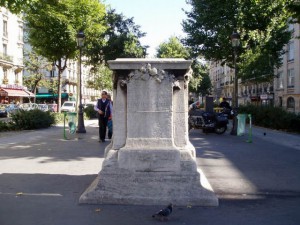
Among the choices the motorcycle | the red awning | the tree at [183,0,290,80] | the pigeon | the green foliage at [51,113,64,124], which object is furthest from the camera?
the red awning

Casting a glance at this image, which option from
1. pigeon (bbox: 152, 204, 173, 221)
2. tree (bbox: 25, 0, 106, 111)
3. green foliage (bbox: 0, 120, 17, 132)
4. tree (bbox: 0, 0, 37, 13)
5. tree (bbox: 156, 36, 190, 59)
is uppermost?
tree (bbox: 156, 36, 190, 59)

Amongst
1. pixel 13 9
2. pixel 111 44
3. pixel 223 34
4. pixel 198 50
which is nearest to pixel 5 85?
pixel 111 44

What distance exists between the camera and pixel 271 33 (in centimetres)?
2905

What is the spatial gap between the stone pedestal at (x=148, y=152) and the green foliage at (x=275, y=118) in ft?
49.3

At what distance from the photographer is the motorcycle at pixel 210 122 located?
17.2m

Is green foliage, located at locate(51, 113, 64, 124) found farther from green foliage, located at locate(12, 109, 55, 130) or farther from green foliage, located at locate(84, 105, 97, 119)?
green foliage, located at locate(84, 105, 97, 119)

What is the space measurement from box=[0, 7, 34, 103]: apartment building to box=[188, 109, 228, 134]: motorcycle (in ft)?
123

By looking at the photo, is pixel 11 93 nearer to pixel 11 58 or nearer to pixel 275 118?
pixel 11 58

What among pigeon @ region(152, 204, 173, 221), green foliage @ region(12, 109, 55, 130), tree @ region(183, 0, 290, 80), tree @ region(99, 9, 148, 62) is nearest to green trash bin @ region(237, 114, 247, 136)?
green foliage @ region(12, 109, 55, 130)

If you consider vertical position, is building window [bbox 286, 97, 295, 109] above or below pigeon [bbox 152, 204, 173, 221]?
above

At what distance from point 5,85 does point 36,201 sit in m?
49.5

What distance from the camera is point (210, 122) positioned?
17.2m

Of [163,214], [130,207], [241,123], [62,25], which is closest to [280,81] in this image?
[62,25]

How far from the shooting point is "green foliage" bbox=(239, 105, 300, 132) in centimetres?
1919
